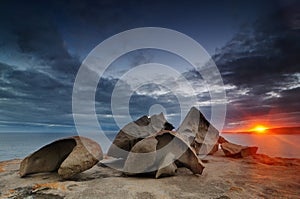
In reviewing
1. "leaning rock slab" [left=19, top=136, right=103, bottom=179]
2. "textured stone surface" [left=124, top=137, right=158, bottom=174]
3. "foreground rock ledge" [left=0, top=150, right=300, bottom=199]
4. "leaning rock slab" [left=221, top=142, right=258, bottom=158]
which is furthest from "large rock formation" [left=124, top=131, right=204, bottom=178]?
"leaning rock slab" [left=221, top=142, right=258, bottom=158]

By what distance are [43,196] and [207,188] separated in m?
3.57

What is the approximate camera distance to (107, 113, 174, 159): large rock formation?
7504 millimetres

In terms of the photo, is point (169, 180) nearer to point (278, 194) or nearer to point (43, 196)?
point (278, 194)

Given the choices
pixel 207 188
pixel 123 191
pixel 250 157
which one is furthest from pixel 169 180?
pixel 250 157

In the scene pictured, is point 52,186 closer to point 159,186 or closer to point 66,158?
point 66,158

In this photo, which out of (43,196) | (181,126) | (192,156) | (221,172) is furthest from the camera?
(181,126)

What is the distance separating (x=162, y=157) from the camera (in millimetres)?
6156

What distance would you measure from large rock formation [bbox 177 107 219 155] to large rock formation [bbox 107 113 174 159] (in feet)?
5.31

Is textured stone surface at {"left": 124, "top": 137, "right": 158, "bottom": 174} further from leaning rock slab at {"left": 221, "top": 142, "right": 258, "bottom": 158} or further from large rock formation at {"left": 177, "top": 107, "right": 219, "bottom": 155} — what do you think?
leaning rock slab at {"left": 221, "top": 142, "right": 258, "bottom": 158}

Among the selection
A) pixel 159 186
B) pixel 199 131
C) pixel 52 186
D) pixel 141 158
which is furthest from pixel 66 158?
pixel 199 131

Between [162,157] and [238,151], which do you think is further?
[238,151]

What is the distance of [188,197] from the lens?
4031 millimetres

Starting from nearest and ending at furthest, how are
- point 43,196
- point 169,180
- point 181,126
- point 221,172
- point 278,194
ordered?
point 43,196, point 278,194, point 169,180, point 221,172, point 181,126

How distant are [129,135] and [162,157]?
74.6 inches
